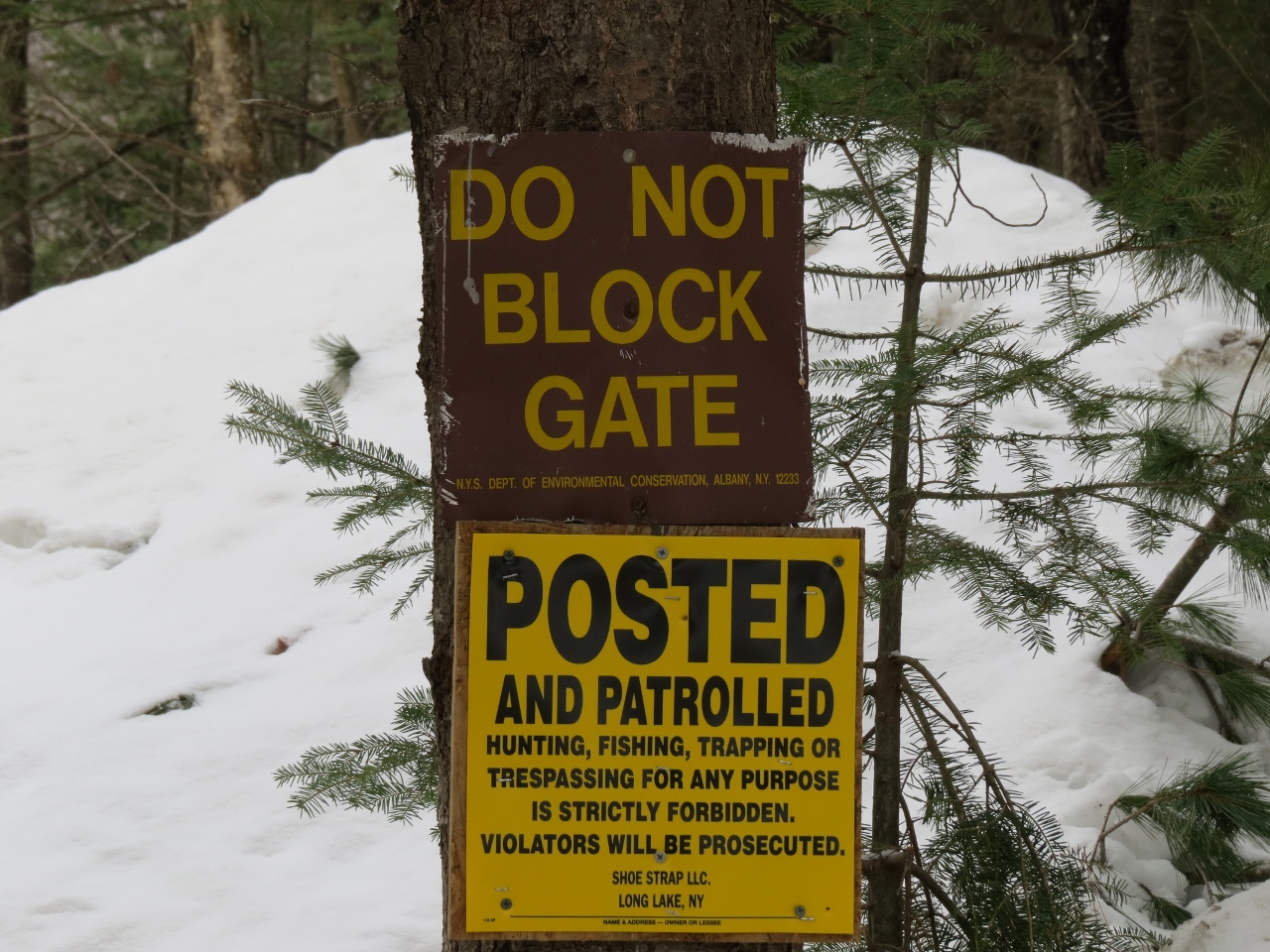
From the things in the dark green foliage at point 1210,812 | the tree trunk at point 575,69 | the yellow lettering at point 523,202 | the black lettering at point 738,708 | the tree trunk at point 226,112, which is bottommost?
the dark green foliage at point 1210,812

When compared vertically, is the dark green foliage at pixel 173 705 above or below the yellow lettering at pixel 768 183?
below

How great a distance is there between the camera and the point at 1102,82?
6980mm

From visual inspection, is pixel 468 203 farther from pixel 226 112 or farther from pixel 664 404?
pixel 226 112

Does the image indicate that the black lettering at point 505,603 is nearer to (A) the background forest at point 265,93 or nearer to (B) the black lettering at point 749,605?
(B) the black lettering at point 749,605

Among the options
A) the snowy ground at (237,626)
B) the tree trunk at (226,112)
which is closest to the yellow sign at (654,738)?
the snowy ground at (237,626)

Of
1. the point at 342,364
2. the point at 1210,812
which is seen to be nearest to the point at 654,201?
the point at 1210,812

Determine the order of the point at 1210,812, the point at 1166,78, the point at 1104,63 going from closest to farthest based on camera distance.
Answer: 1. the point at 1210,812
2. the point at 1104,63
3. the point at 1166,78

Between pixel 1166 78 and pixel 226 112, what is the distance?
648 centimetres

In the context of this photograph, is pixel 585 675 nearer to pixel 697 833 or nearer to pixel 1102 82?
pixel 697 833

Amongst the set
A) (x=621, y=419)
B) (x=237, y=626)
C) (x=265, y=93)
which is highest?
(x=265, y=93)

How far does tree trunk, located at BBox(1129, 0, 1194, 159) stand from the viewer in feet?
24.7

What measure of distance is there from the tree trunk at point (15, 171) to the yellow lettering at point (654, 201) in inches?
377

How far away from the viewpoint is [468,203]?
1342mm

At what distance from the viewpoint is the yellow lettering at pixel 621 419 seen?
1339 mm
